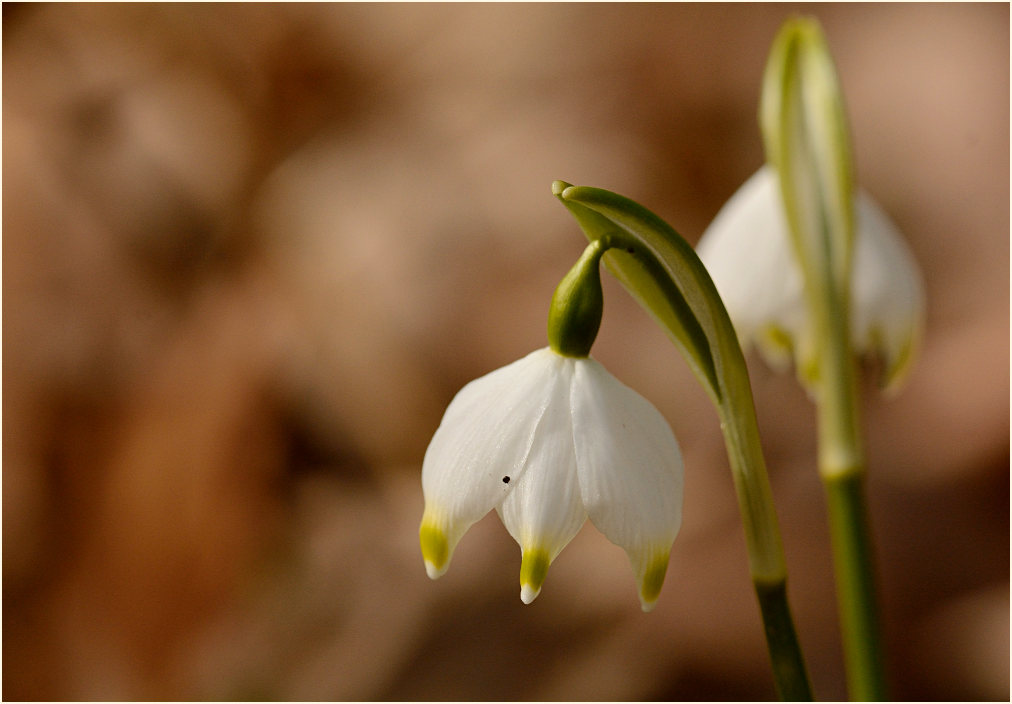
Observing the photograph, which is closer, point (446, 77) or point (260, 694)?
point (260, 694)

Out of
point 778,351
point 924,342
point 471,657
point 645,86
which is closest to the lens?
point 778,351

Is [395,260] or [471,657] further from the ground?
[395,260]

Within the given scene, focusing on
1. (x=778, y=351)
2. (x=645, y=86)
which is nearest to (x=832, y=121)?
(x=778, y=351)

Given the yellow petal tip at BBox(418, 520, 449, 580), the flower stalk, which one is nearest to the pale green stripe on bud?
the flower stalk

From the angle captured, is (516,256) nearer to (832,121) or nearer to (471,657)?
(471,657)

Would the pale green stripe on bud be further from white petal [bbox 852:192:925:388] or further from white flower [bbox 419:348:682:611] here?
white flower [bbox 419:348:682:611]

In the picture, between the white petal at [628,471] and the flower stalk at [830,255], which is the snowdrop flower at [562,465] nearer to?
the white petal at [628,471]
